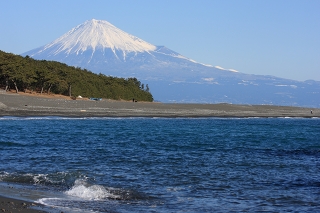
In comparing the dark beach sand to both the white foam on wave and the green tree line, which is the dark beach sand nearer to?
the green tree line

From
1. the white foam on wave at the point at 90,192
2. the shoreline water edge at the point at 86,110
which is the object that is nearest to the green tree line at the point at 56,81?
the shoreline water edge at the point at 86,110

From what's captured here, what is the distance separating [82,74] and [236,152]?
183ft

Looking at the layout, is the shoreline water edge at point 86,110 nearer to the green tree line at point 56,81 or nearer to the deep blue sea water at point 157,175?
the green tree line at point 56,81

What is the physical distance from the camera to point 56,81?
62.9 m

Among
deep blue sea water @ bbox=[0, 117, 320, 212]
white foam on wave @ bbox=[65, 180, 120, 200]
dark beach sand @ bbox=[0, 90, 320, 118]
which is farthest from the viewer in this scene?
dark beach sand @ bbox=[0, 90, 320, 118]

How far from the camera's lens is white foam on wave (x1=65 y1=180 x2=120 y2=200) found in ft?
41.2

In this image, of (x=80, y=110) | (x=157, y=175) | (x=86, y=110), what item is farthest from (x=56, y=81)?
(x=157, y=175)

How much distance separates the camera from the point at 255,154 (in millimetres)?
22500

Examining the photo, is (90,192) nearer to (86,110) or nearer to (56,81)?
(86,110)

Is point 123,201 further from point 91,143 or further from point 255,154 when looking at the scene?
point 91,143

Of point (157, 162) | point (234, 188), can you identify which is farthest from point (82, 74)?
point (234, 188)

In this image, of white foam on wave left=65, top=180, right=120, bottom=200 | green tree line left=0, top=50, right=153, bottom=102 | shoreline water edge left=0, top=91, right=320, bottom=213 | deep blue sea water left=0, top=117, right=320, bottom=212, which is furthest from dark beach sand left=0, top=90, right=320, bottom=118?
white foam on wave left=65, top=180, right=120, bottom=200

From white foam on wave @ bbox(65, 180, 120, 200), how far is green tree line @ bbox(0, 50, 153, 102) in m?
44.9

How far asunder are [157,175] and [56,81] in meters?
49.0
